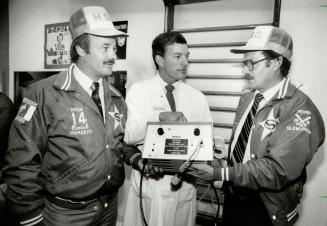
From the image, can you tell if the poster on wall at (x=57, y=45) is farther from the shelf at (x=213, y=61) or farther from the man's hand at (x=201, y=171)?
the man's hand at (x=201, y=171)

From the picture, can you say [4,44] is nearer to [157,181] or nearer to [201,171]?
[157,181]

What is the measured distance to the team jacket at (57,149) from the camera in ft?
4.89

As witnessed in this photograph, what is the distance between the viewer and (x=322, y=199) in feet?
7.72

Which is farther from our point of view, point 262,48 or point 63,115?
point 262,48

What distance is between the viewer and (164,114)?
1.92 metres

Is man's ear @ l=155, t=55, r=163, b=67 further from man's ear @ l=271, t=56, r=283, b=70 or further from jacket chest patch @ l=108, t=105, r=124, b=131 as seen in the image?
man's ear @ l=271, t=56, r=283, b=70

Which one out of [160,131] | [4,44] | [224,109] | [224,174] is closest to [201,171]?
[224,174]

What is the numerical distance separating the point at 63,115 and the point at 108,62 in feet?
1.50

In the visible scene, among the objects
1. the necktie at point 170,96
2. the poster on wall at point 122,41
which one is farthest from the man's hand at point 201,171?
the poster on wall at point 122,41

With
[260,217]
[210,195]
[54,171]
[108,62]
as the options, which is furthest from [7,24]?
[260,217]

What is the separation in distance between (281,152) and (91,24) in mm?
1387

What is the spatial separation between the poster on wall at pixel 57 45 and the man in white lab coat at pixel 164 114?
5.77ft

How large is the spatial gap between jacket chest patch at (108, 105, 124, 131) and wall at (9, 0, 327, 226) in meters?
1.27

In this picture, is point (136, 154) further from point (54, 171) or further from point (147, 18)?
point (147, 18)
